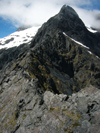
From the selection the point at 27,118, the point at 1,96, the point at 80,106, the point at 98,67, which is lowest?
the point at 98,67

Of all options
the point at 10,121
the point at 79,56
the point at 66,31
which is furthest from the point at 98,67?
the point at 10,121

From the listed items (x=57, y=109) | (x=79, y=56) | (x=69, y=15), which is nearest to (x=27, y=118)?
(x=57, y=109)

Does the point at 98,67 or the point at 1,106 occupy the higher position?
the point at 1,106

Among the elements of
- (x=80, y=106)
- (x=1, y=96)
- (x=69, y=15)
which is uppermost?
(x=69, y=15)

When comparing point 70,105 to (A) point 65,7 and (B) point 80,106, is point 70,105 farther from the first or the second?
(A) point 65,7

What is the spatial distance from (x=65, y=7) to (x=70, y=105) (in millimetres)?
116409

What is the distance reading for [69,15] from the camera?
11450 centimetres

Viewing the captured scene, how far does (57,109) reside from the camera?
19016 millimetres

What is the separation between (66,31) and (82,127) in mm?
87532

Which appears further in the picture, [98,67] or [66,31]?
[66,31]

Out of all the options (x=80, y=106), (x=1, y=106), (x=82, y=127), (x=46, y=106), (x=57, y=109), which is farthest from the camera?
(x=1, y=106)

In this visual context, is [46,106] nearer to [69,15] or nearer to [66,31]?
[66,31]

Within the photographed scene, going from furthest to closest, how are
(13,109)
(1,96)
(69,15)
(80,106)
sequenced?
1. (69,15)
2. (1,96)
3. (13,109)
4. (80,106)

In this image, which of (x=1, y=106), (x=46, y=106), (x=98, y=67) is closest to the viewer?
(x=46, y=106)
